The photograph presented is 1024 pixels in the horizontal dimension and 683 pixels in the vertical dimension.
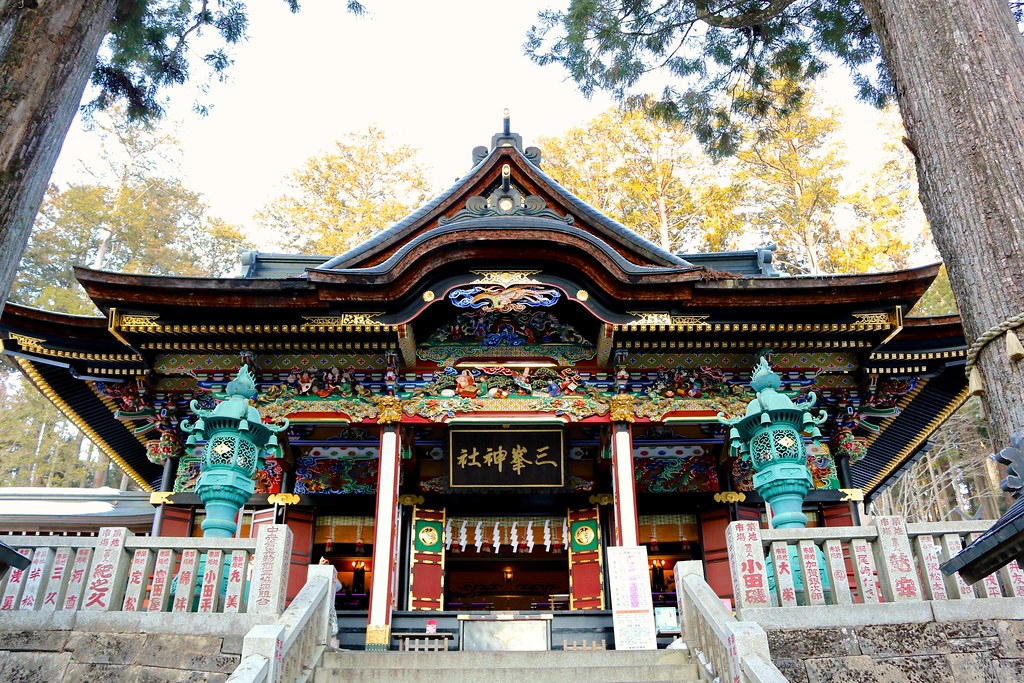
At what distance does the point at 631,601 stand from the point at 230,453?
13.8 feet

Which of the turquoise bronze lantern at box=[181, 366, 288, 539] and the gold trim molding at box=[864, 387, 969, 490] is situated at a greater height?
the gold trim molding at box=[864, 387, 969, 490]

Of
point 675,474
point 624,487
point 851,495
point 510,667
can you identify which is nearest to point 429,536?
point 624,487

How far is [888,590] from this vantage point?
5.69m

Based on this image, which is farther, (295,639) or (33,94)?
(295,639)

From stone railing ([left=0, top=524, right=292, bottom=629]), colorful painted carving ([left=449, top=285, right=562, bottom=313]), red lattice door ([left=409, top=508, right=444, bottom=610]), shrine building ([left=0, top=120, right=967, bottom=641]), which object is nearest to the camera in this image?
stone railing ([left=0, top=524, right=292, bottom=629])

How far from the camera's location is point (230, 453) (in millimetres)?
7391

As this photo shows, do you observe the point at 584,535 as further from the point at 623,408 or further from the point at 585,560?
the point at 623,408

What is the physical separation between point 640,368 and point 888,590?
4532 millimetres

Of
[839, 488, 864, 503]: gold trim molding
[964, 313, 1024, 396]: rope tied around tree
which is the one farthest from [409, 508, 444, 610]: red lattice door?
[964, 313, 1024, 396]: rope tied around tree

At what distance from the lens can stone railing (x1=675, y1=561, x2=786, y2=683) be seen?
15.2 feet

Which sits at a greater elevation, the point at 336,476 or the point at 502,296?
the point at 502,296

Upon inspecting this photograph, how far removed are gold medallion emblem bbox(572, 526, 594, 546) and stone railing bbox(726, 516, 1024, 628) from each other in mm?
5117

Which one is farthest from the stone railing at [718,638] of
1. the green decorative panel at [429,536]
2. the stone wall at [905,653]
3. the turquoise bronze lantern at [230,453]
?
the green decorative panel at [429,536]

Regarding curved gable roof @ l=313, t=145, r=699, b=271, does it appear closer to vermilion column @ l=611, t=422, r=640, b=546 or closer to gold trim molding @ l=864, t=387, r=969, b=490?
vermilion column @ l=611, t=422, r=640, b=546
